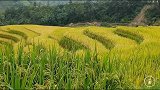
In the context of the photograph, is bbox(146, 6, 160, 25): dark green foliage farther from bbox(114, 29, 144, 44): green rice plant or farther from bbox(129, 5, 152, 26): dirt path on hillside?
bbox(114, 29, 144, 44): green rice plant

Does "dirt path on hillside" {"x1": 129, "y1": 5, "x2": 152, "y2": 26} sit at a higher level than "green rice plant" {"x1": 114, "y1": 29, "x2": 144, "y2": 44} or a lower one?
lower

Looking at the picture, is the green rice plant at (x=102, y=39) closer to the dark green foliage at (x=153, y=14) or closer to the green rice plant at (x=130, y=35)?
the green rice plant at (x=130, y=35)

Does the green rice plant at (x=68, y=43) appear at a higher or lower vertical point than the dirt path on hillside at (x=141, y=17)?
higher

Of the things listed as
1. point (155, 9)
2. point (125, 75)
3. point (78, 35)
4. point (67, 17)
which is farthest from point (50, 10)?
point (125, 75)

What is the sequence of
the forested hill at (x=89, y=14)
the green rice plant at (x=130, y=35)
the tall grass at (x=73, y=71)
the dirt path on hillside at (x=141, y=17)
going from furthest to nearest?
the forested hill at (x=89, y=14)
the dirt path on hillside at (x=141, y=17)
the green rice plant at (x=130, y=35)
the tall grass at (x=73, y=71)

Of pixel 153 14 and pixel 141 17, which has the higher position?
pixel 153 14

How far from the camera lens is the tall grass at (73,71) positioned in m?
6.06

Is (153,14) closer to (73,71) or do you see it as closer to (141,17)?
(141,17)

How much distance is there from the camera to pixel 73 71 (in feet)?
21.7

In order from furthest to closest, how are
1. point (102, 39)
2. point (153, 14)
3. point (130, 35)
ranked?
point (153, 14) < point (130, 35) < point (102, 39)

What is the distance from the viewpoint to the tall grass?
606 centimetres

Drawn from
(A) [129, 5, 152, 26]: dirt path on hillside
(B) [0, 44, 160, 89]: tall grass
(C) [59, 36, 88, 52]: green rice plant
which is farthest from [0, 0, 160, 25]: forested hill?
(B) [0, 44, 160, 89]: tall grass

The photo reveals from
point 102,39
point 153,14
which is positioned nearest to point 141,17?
point 153,14

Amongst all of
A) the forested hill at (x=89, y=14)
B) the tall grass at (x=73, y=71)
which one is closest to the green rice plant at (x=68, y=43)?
the tall grass at (x=73, y=71)
